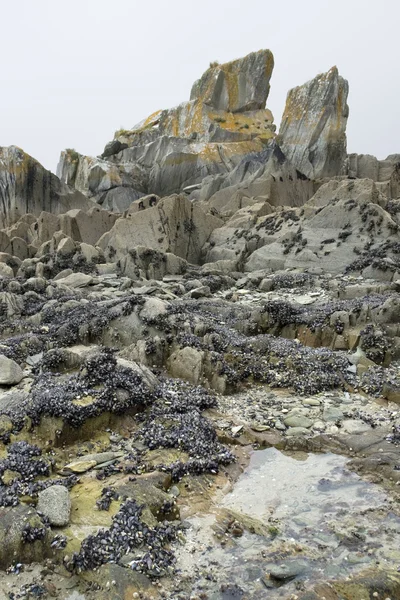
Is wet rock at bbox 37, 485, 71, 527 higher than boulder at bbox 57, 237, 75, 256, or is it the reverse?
boulder at bbox 57, 237, 75, 256

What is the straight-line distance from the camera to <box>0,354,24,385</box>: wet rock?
10062mm

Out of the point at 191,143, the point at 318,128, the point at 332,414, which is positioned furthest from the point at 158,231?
the point at 191,143

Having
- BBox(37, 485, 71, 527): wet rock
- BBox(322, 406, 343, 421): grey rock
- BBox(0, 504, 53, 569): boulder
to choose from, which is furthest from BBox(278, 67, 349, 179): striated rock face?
BBox(0, 504, 53, 569): boulder

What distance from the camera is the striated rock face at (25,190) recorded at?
50.7 metres

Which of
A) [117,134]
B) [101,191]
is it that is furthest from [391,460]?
[117,134]

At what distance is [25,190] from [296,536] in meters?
52.3

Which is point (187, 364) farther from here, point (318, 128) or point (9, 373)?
point (318, 128)

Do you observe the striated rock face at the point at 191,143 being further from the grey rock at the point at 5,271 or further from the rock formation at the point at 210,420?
the rock formation at the point at 210,420

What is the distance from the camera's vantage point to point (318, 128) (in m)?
50.7

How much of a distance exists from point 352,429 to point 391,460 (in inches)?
53.4

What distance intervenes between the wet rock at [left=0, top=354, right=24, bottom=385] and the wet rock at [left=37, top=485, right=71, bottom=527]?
463cm

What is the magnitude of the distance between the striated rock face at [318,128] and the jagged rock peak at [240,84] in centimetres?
1488

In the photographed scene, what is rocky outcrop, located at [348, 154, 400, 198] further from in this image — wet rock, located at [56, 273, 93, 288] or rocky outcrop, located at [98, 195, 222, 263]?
wet rock, located at [56, 273, 93, 288]

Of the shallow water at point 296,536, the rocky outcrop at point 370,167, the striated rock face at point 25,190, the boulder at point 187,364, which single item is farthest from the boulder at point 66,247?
the rocky outcrop at point 370,167
